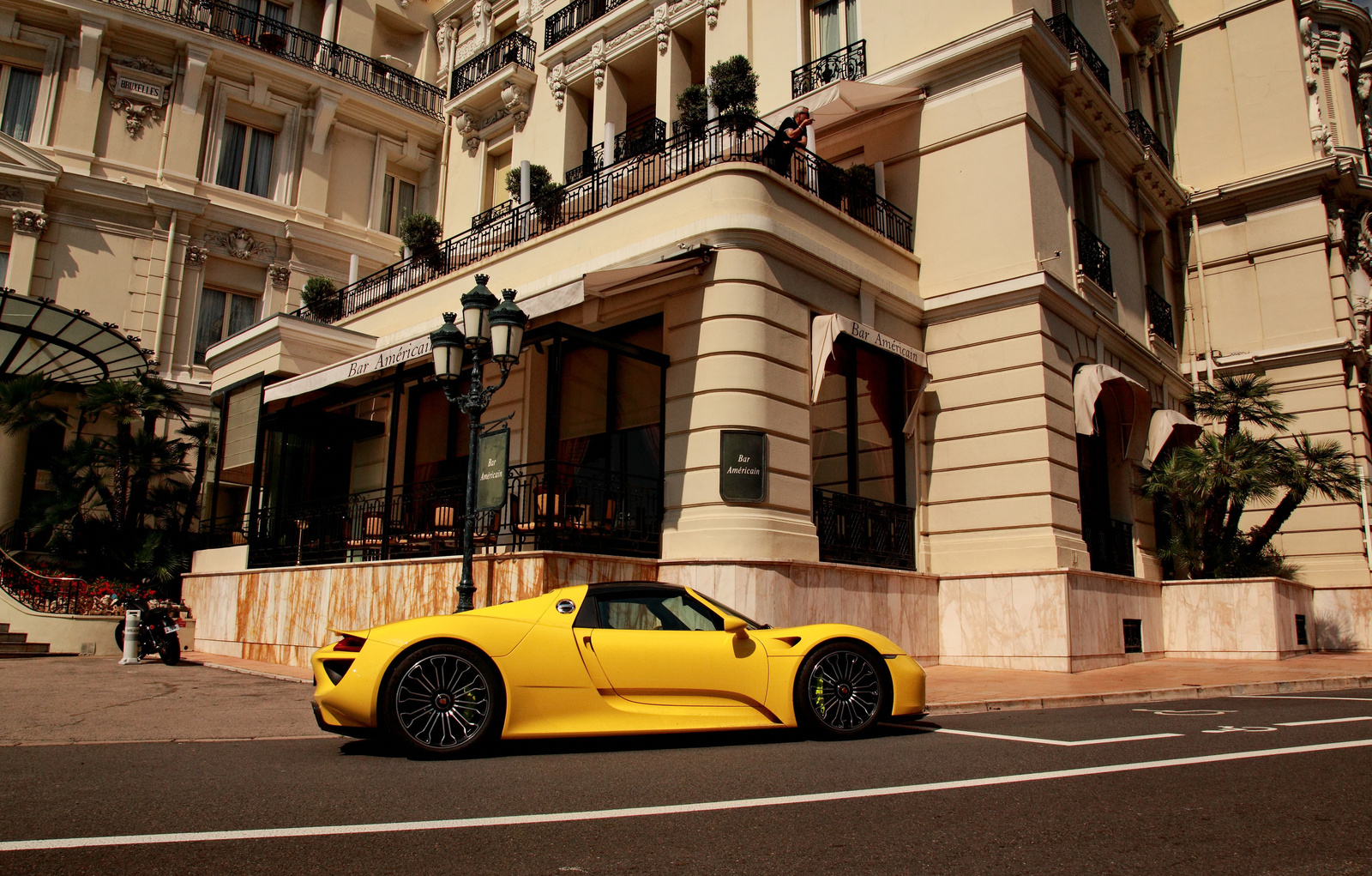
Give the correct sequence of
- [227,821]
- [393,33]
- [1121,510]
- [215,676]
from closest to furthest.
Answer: [227,821] → [215,676] → [1121,510] → [393,33]

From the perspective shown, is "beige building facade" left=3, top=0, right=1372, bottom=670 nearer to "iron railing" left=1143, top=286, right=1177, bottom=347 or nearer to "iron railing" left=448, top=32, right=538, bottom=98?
"iron railing" left=448, top=32, right=538, bottom=98

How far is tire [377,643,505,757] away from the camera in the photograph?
6246mm

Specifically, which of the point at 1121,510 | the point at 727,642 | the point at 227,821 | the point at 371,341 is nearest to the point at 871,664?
the point at 727,642

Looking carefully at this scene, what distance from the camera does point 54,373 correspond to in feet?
76.3

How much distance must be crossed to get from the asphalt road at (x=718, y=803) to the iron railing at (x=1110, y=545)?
890 centimetres

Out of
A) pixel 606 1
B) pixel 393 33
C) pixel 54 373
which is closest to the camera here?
pixel 606 1

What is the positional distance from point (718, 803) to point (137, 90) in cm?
2818

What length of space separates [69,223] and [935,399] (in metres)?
22.4

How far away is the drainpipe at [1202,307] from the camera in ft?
74.2

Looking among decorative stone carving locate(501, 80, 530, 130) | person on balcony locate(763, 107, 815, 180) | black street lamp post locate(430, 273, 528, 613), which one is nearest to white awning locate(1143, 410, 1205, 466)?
person on balcony locate(763, 107, 815, 180)

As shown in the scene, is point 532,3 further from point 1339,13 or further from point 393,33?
point 1339,13

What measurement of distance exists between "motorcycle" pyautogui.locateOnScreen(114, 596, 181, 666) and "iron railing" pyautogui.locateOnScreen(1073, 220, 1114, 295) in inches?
654

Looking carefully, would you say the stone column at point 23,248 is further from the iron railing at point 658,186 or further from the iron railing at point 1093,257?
the iron railing at point 1093,257

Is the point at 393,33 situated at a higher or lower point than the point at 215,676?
higher
